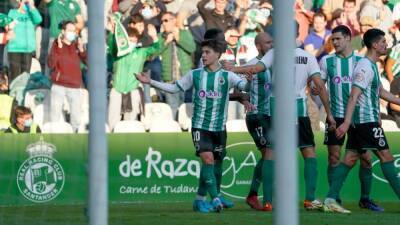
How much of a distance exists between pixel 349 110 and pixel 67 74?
442cm

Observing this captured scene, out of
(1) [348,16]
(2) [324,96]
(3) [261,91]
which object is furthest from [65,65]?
(1) [348,16]

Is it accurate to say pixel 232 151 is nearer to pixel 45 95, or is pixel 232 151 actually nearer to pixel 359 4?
pixel 359 4

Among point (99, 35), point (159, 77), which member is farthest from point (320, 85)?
point (99, 35)

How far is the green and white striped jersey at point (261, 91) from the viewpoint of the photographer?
14.3m

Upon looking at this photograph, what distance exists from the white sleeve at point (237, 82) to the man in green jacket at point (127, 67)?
1.93m

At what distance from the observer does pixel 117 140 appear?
16422mm

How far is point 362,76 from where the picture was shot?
13.6 m

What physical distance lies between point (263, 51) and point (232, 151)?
3.10 m

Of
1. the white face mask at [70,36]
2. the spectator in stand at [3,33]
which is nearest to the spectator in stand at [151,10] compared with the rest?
the spectator in stand at [3,33]

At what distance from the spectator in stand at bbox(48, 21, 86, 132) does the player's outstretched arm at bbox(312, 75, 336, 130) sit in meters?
4.56

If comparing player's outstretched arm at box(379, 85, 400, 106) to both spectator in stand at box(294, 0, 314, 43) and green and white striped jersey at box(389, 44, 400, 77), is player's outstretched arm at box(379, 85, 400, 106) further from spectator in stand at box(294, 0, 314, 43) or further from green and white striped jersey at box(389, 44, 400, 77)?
green and white striped jersey at box(389, 44, 400, 77)

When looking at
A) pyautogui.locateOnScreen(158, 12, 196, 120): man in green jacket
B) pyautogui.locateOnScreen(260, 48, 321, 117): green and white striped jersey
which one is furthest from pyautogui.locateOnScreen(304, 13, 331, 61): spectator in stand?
pyautogui.locateOnScreen(260, 48, 321, 117): green and white striped jersey

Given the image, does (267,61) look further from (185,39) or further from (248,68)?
(185,39)

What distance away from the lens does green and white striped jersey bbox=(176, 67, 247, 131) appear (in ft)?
46.1
